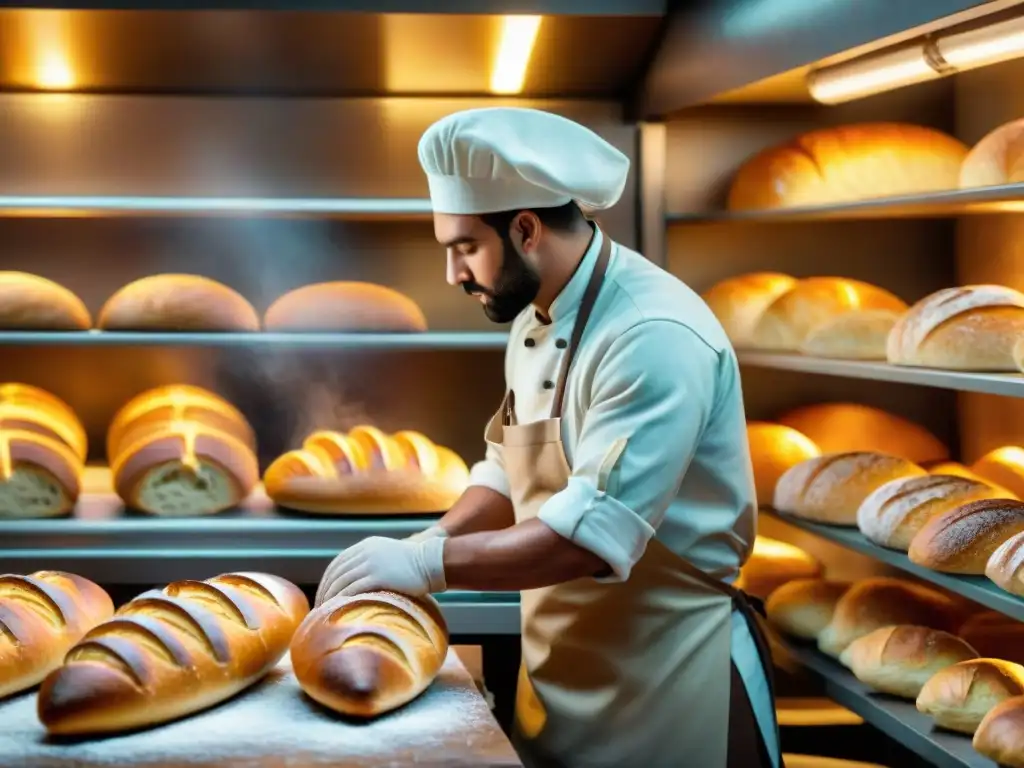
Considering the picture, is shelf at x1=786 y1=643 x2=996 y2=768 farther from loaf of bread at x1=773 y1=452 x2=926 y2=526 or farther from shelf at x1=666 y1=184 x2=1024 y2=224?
shelf at x1=666 y1=184 x2=1024 y2=224

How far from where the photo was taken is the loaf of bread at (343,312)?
304 cm

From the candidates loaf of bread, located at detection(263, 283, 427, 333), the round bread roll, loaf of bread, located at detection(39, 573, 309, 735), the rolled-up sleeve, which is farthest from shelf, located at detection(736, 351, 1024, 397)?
loaf of bread, located at detection(39, 573, 309, 735)

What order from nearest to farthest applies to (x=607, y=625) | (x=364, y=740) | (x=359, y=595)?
(x=364, y=740)
(x=359, y=595)
(x=607, y=625)

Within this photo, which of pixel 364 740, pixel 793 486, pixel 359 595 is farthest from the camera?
pixel 793 486

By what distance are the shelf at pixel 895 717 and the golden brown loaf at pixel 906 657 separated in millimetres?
31

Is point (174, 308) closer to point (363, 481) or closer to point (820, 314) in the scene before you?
point (363, 481)

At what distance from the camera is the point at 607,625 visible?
1876mm

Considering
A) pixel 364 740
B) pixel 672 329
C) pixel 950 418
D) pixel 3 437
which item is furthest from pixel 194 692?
pixel 950 418

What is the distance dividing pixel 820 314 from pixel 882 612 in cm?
72

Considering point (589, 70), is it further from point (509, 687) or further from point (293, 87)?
point (509, 687)

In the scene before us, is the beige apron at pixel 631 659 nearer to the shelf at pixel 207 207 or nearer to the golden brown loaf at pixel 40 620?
the golden brown loaf at pixel 40 620

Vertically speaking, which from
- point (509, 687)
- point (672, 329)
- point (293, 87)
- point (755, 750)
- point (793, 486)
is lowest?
point (509, 687)

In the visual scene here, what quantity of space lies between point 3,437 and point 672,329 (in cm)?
179

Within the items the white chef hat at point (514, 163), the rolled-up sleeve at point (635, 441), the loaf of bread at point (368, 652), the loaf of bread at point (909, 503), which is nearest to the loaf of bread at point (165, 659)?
the loaf of bread at point (368, 652)
